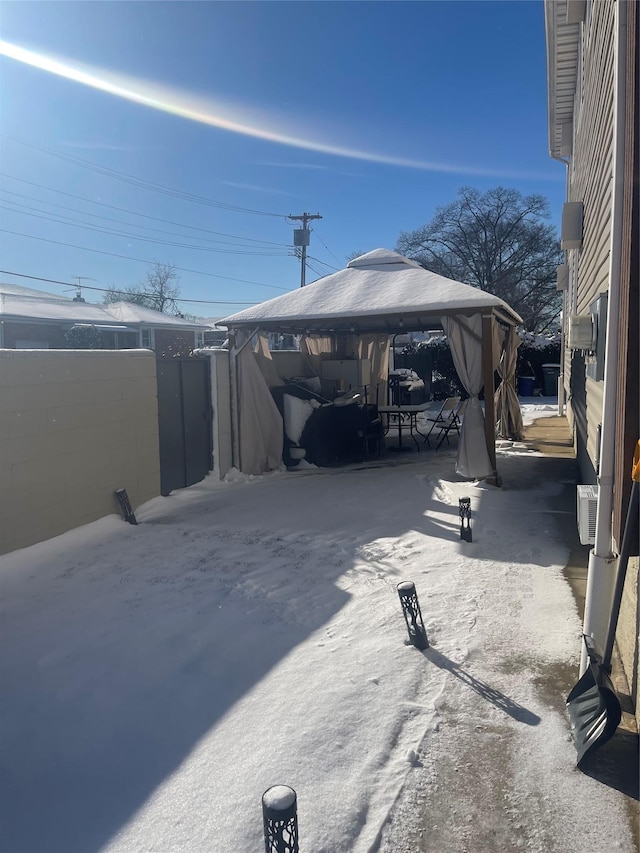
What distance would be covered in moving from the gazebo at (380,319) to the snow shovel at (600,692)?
463 cm

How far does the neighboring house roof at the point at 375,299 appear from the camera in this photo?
23.0 feet

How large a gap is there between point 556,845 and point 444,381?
715 inches

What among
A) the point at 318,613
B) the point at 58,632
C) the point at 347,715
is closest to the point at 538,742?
the point at 347,715

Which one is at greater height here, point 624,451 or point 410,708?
point 624,451

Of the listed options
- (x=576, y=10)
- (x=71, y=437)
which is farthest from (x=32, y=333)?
(x=576, y=10)

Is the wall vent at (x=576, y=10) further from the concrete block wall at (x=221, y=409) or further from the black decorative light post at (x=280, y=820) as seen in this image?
the black decorative light post at (x=280, y=820)

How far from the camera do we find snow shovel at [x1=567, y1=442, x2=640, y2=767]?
2199 mm

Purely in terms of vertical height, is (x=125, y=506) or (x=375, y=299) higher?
(x=375, y=299)

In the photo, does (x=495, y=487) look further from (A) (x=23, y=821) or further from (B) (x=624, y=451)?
(A) (x=23, y=821)

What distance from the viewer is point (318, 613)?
142 inches

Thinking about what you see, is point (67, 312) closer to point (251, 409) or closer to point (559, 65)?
point (251, 409)

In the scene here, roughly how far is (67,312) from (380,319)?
601 inches

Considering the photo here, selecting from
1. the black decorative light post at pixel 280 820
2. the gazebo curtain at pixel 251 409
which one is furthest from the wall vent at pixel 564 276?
the black decorative light post at pixel 280 820

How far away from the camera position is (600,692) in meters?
2.28
